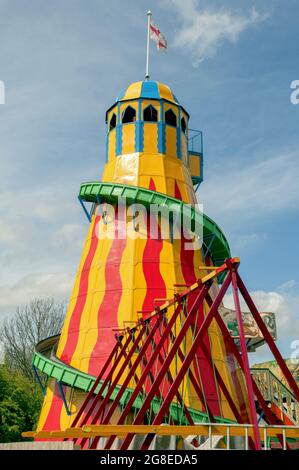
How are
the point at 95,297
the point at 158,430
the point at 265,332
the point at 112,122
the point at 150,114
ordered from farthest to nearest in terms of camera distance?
the point at 112,122, the point at 150,114, the point at 95,297, the point at 265,332, the point at 158,430

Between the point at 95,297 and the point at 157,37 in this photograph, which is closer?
the point at 95,297

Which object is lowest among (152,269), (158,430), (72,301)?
(158,430)

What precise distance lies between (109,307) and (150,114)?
11959mm

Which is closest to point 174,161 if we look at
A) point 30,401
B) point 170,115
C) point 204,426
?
point 170,115

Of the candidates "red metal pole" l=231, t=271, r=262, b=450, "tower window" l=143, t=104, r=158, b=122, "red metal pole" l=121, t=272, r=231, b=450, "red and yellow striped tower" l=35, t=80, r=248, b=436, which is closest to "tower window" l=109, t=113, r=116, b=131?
"red and yellow striped tower" l=35, t=80, r=248, b=436

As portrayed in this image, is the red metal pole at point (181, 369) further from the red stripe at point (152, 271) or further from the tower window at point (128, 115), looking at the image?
the tower window at point (128, 115)

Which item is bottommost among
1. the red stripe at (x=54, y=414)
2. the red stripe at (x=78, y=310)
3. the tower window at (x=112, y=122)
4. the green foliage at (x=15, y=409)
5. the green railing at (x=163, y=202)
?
the red stripe at (x=54, y=414)

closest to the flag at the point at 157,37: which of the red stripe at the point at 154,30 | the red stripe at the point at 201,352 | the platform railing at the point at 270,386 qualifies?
the red stripe at the point at 154,30

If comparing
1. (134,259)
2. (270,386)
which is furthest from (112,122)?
(270,386)

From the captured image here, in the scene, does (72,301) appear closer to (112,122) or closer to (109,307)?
(109,307)

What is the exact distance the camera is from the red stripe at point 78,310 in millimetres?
25297

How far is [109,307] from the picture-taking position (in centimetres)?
2503

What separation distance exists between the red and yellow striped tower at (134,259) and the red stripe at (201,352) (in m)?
0.05

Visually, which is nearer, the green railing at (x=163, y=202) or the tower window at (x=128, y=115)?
the green railing at (x=163, y=202)
